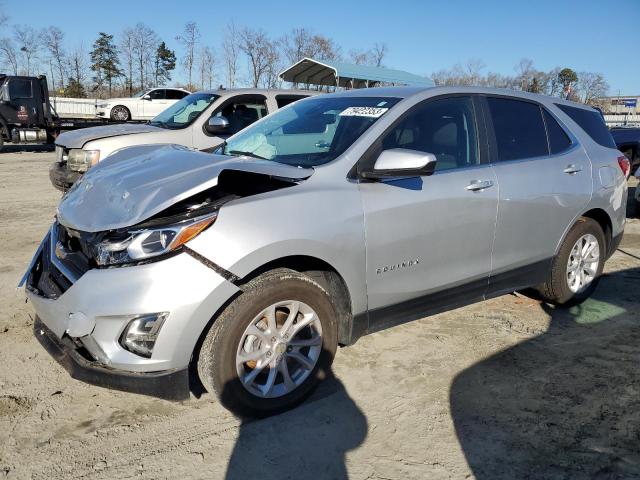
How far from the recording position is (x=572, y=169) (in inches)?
161

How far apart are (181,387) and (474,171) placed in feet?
7.66

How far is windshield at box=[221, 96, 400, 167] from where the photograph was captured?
320 centimetres

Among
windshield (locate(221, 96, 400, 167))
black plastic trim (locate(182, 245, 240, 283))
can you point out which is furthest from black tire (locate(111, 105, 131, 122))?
black plastic trim (locate(182, 245, 240, 283))

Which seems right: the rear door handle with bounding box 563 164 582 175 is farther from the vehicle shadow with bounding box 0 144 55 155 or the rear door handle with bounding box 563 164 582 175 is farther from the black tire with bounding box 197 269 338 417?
the vehicle shadow with bounding box 0 144 55 155

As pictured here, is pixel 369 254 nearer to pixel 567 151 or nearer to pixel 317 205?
pixel 317 205

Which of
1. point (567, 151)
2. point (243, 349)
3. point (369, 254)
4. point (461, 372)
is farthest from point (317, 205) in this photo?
point (567, 151)

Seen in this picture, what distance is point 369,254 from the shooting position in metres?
2.97

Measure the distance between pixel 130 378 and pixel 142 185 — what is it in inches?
39.5

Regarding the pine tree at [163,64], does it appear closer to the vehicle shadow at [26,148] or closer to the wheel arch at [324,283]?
the vehicle shadow at [26,148]

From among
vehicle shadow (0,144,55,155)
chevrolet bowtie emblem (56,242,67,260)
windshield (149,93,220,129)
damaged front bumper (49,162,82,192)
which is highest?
windshield (149,93,220,129)

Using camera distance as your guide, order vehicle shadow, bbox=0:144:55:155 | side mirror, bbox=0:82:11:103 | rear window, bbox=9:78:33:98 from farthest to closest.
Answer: vehicle shadow, bbox=0:144:55:155
rear window, bbox=9:78:33:98
side mirror, bbox=0:82:11:103

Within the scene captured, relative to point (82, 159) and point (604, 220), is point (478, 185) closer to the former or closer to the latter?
point (604, 220)

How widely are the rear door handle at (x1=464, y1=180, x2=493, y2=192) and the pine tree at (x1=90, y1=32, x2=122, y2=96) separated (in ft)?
170

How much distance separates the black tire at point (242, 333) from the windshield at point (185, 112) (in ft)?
17.7
